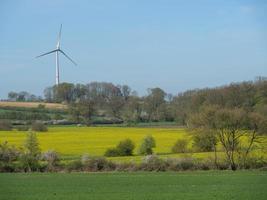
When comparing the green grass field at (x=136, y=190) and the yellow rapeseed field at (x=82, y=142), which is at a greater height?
the yellow rapeseed field at (x=82, y=142)

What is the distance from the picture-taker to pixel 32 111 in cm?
9869

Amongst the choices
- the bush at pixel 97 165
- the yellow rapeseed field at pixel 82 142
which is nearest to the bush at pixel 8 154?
the bush at pixel 97 165

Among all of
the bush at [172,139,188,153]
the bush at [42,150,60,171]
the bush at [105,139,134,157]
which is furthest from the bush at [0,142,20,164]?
the bush at [172,139,188,153]

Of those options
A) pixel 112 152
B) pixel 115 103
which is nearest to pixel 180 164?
pixel 112 152

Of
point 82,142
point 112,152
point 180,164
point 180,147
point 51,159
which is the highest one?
point 82,142

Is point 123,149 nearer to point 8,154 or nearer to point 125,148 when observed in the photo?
point 125,148

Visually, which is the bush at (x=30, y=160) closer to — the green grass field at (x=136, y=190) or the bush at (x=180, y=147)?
the green grass field at (x=136, y=190)

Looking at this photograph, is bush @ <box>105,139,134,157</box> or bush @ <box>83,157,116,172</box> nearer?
bush @ <box>83,157,116,172</box>

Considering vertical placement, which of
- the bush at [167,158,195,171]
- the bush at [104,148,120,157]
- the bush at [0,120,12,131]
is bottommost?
the bush at [167,158,195,171]

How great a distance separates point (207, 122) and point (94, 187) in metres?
17.8

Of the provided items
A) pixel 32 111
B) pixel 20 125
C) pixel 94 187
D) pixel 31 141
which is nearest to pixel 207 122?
pixel 31 141

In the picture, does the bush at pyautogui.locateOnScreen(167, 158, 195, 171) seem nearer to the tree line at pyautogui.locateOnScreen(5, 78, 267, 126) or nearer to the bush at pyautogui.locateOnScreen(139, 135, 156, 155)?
the bush at pyautogui.locateOnScreen(139, 135, 156, 155)

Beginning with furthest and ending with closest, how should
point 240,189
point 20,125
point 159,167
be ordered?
point 20,125, point 159,167, point 240,189

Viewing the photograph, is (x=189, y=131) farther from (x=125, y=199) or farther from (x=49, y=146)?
(x=125, y=199)
